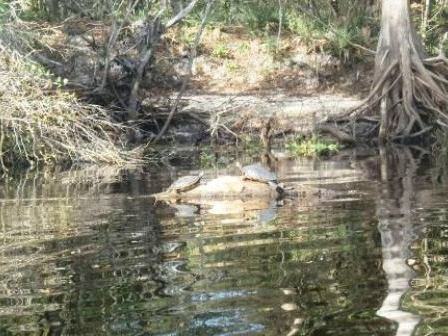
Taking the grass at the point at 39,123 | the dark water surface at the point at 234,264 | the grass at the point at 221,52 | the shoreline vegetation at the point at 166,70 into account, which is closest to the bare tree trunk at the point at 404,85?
the shoreline vegetation at the point at 166,70

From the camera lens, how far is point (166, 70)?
20.7 metres

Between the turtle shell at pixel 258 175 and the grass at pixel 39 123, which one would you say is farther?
the grass at pixel 39 123

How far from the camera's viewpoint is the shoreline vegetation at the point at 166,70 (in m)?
13.4

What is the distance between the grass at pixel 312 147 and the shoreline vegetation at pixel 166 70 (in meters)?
0.04

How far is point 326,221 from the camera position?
22.6 feet

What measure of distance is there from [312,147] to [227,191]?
229 inches

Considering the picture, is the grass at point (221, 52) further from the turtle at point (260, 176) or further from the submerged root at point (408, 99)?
the turtle at point (260, 176)

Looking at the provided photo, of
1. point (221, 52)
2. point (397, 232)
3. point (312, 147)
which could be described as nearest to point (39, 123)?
point (312, 147)

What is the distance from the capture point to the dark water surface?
408 centimetres

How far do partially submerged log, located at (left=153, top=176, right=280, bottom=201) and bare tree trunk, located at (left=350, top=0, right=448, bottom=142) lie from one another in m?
6.79

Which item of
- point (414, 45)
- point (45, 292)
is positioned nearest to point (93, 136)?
point (414, 45)

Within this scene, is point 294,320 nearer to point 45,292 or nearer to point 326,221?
point 45,292

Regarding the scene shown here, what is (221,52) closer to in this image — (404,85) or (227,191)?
(404,85)

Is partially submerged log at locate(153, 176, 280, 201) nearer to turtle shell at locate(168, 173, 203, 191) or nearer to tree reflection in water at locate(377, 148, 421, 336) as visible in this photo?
turtle shell at locate(168, 173, 203, 191)
